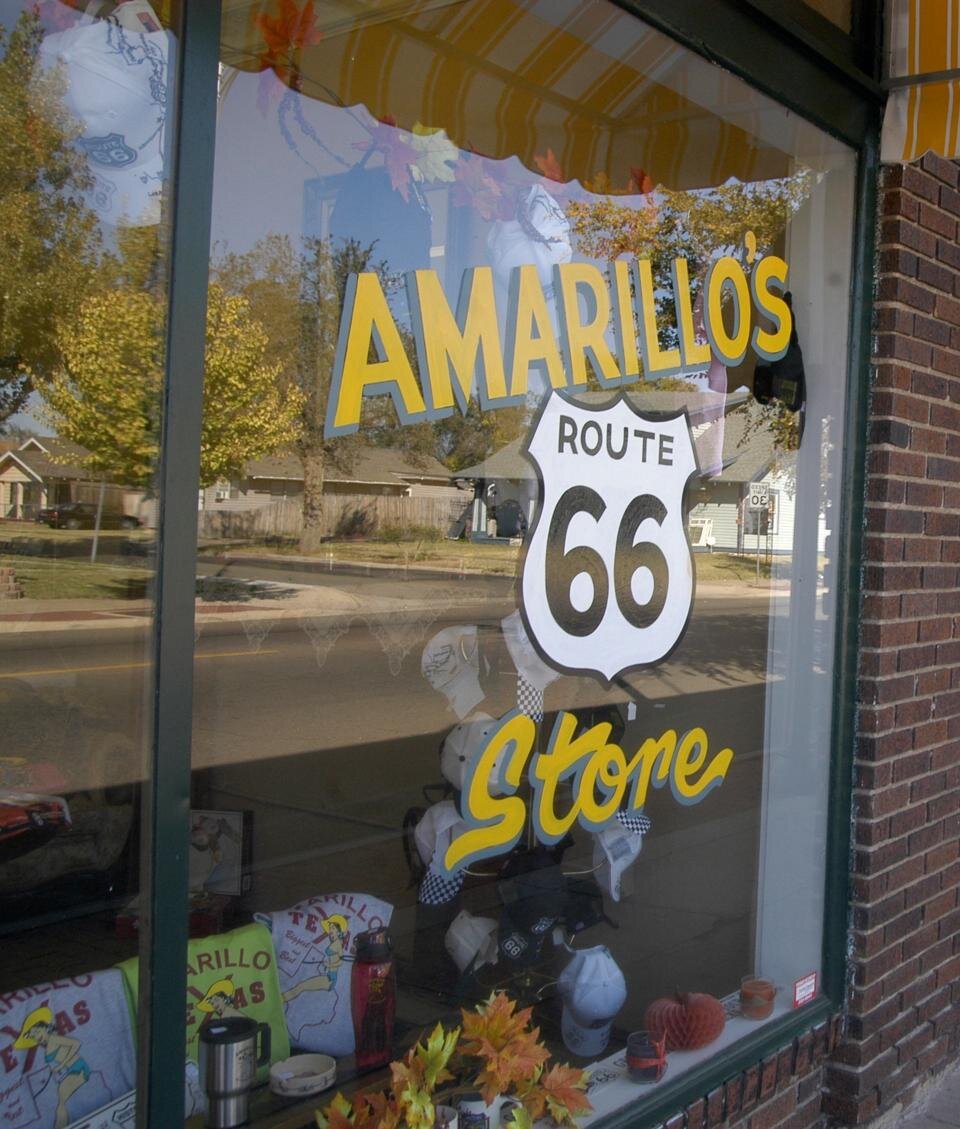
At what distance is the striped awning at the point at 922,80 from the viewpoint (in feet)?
11.3

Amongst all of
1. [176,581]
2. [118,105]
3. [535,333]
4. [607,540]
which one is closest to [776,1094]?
[607,540]

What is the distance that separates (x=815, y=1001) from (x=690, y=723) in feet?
3.00

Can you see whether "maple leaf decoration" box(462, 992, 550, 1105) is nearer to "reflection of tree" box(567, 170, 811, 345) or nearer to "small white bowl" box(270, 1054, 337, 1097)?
"small white bowl" box(270, 1054, 337, 1097)

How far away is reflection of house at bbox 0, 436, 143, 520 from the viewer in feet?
9.65

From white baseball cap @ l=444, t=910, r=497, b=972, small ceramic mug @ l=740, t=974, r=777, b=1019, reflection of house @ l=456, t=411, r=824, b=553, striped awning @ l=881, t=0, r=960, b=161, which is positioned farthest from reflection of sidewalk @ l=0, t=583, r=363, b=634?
striped awning @ l=881, t=0, r=960, b=161

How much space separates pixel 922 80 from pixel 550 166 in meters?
1.14

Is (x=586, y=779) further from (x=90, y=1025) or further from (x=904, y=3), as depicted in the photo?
(x=904, y=3)

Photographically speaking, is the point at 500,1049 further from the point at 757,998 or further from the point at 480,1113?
the point at 757,998

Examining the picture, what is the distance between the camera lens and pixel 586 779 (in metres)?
3.12

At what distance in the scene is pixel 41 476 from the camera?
3090 millimetres

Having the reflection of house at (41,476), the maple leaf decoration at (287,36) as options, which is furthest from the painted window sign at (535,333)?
the reflection of house at (41,476)

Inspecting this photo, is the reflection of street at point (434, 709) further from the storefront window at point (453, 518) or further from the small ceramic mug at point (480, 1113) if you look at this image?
the small ceramic mug at point (480, 1113)

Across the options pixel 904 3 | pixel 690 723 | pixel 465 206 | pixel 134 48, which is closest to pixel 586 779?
pixel 690 723

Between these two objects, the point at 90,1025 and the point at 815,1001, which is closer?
the point at 90,1025
